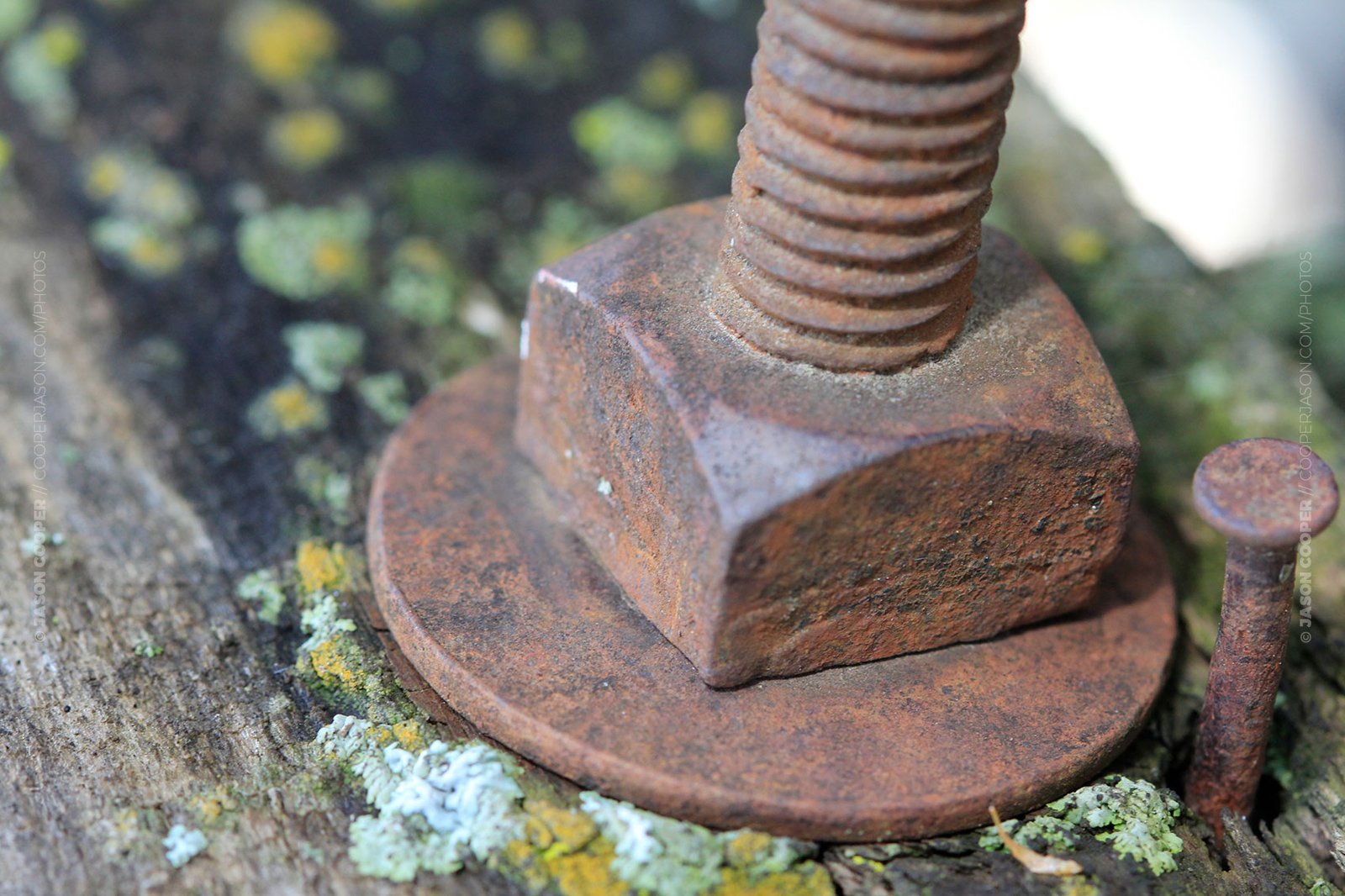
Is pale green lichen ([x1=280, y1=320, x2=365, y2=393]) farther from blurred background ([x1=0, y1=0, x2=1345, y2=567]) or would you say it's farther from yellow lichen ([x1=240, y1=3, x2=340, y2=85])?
yellow lichen ([x1=240, y1=3, x2=340, y2=85])

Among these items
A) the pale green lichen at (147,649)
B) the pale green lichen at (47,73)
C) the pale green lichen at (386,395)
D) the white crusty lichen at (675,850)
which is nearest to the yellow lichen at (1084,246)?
the pale green lichen at (386,395)

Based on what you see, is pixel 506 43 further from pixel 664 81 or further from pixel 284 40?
pixel 284 40

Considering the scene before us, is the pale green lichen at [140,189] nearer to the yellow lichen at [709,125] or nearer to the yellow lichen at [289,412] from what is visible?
the yellow lichen at [289,412]

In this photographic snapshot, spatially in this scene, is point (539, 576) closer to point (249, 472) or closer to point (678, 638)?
point (678, 638)

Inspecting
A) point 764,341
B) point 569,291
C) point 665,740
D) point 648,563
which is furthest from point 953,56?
point 665,740

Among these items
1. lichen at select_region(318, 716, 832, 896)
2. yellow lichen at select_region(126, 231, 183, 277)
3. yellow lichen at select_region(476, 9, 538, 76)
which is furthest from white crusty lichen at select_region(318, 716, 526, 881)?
yellow lichen at select_region(476, 9, 538, 76)

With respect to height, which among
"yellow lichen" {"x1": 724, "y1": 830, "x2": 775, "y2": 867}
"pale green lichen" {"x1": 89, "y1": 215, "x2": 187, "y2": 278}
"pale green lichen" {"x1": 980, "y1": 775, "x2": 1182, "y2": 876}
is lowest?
"pale green lichen" {"x1": 980, "y1": 775, "x2": 1182, "y2": 876}

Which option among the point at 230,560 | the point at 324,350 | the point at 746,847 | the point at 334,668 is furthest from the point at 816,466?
the point at 324,350
